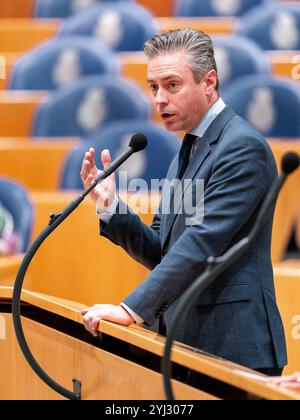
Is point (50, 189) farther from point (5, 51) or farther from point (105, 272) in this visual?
point (5, 51)

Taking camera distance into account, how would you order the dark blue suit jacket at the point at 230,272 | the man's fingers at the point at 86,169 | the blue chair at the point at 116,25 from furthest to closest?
the blue chair at the point at 116,25
the man's fingers at the point at 86,169
the dark blue suit jacket at the point at 230,272

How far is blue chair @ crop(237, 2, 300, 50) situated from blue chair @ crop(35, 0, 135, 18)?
2.13 feet

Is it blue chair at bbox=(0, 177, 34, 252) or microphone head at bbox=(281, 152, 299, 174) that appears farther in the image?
blue chair at bbox=(0, 177, 34, 252)

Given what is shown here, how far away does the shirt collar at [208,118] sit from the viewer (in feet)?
3.48

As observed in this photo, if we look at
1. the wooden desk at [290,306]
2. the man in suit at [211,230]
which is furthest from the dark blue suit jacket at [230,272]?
the wooden desk at [290,306]

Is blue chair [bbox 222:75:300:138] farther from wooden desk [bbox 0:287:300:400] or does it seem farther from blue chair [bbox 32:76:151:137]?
wooden desk [bbox 0:287:300:400]

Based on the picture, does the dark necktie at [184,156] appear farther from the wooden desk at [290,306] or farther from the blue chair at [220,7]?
the blue chair at [220,7]

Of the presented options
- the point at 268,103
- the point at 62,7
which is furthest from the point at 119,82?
the point at 62,7

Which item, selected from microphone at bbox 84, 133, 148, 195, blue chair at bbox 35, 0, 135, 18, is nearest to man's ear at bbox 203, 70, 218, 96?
microphone at bbox 84, 133, 148, 195

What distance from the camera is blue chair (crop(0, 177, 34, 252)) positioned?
6.46 ft

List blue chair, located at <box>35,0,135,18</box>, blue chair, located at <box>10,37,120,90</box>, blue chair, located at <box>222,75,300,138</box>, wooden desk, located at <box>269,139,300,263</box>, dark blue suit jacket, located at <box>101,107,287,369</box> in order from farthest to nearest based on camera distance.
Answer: blue chair, located at <box>35,0,135,18</box>, blue chair, located at <box>10,37,120,90</box>, blue chair, located at <box>222,75,300,138</box>, wooden desk, located at <box>269,139,300,263</box>, dark blue suit jacket, located at <box>101,107,287,369</box>

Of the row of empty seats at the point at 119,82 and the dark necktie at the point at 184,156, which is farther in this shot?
the row of empty seats at the point at 119,82

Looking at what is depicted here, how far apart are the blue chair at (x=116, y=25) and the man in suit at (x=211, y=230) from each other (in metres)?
1.86

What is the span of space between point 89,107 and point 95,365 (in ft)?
5.30
